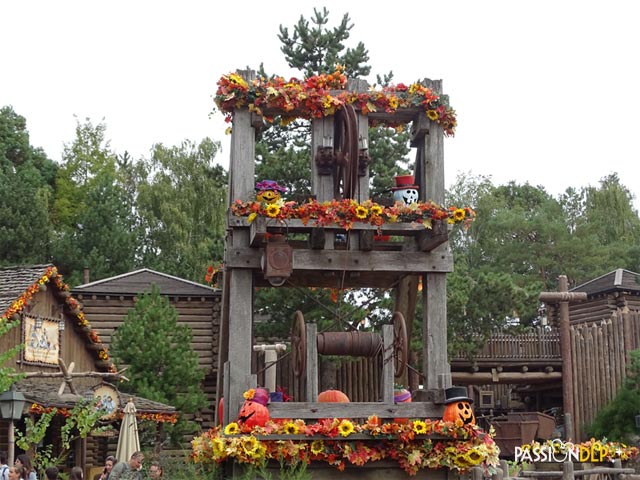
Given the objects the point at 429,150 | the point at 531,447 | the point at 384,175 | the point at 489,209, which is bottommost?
the point at 531,447

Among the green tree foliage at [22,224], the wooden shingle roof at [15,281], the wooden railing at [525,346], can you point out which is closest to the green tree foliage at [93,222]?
the green tree foliage at [22,224]

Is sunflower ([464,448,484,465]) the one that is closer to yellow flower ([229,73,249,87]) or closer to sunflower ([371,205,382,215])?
sunflower ([371,205,382,215])

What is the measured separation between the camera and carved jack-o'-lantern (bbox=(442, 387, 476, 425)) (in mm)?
12031

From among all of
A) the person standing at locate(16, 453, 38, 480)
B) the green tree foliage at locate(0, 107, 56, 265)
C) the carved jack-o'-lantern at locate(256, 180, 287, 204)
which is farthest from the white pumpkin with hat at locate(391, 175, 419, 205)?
the green tree foliage at locate(0, 107, 56, 265)

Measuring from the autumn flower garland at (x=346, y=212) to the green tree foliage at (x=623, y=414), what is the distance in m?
16.4

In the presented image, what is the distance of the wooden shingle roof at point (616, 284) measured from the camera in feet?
111

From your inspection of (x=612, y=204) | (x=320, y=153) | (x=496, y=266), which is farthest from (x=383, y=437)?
(x=612, y=204)

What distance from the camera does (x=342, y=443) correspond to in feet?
38.7


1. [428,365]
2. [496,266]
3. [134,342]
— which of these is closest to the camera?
[428,365]

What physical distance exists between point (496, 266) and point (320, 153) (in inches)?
1310

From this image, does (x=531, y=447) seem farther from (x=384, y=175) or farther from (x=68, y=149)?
(x=68, y=149)

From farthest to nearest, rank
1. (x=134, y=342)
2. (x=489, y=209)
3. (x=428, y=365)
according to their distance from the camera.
Result: (x=489, y=209) < (x=134, y=342) < (x=428, y=365)

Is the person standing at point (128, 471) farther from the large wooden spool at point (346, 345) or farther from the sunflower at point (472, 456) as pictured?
the sunflower at point (472, 456)

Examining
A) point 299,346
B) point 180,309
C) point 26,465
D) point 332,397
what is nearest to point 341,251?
point 299,346
